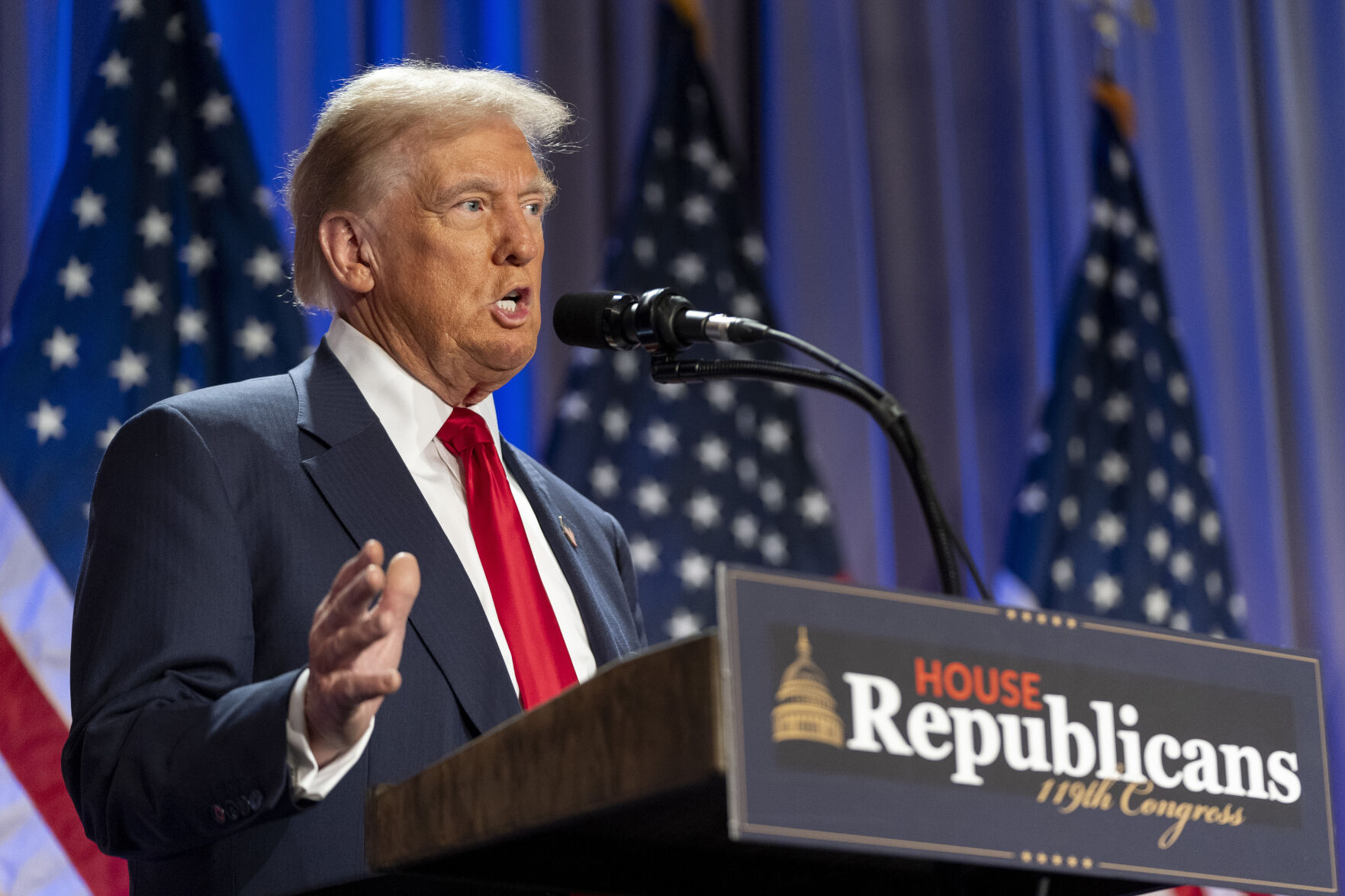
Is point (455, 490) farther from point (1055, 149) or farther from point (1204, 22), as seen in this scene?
point (1204, 22)

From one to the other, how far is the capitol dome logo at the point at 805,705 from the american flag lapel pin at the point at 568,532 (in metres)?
1.05

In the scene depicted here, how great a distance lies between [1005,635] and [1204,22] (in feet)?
14.6

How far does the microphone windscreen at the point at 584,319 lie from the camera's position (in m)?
1.66

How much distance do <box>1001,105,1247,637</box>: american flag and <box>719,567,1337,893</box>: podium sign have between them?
2943mm

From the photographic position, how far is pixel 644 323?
1614 millimetres

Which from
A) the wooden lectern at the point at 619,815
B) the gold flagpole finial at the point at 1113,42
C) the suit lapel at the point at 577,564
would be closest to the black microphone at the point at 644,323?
the suit lapel at the point at 577,564

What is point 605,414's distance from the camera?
3404mm

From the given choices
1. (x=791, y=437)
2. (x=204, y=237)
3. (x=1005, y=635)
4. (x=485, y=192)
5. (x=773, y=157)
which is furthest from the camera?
(x=773, y=157)

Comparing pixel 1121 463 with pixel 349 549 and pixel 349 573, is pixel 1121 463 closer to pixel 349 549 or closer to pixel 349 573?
pixel 349 549

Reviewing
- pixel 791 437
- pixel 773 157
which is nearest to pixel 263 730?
pixel 791 437

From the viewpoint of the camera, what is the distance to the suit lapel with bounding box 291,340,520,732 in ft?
4.80

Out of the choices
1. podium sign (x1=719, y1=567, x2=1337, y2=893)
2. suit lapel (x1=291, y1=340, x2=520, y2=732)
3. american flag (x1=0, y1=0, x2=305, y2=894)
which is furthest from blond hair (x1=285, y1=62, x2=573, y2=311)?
podium sign (x1=719, y1=567, x2=1337, y2=893)

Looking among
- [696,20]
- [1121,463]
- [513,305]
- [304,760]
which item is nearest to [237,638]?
[304,760]

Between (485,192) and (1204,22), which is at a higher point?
(1204,22)
